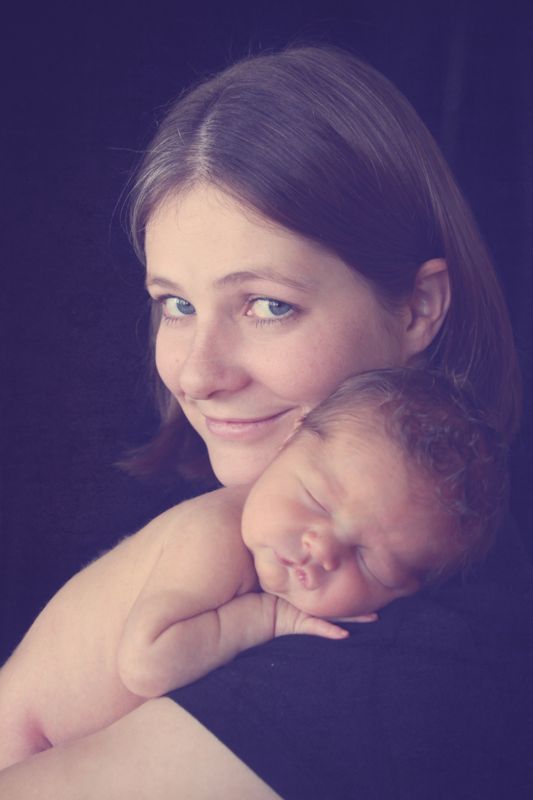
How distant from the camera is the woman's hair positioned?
1.36 meters

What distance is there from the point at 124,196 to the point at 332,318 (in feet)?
1.68

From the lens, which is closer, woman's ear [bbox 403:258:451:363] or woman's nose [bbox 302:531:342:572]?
woman's nose [bbox 302:531:342:572]

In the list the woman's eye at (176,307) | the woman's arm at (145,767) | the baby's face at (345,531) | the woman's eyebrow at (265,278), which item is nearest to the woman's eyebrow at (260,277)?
the woman's eyebrow at (265,278)

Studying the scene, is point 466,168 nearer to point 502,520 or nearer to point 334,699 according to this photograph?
point 502,520

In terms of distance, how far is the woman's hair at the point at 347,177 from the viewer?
136 centimetres

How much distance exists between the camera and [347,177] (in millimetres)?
1377

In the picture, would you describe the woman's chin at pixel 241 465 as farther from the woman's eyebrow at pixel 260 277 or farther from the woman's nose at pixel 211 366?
the woman's eyebrow at pixel 260 277

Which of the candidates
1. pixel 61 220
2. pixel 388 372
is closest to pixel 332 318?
pixel 388 372

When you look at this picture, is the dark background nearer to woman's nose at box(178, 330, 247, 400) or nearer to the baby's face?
woman's nose at box(178, 330, 247, 400)

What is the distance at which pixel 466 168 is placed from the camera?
1.75 meters

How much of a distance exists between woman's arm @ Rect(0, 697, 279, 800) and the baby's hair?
0.41 m

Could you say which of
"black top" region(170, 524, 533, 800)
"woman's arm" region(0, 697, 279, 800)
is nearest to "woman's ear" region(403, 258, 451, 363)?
"black top" region(170, 524, 533, 800)

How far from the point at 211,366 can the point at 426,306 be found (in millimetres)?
414

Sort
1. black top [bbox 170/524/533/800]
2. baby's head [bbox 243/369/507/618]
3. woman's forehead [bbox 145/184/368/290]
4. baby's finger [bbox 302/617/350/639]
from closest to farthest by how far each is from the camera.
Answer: black top [bbox 170/524/533/800] → baby's finger [bbox 302/617/350/639] → baby's head [bbox 243/369/507/618] → woman's forehead [bbox 145/184/368/290]
